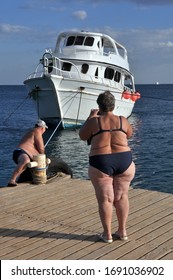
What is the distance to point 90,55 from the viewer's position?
27.8m

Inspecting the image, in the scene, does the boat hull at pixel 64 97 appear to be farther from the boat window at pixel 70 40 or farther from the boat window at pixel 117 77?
the boat window at pixel 70 40

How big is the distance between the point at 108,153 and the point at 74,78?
22.4m

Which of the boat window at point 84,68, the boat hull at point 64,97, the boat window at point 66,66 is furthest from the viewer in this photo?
the boat window at point 66,66

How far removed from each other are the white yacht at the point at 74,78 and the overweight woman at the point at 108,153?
21.6 m

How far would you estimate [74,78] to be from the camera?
2673cm

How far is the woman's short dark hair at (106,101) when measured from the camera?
453 cm

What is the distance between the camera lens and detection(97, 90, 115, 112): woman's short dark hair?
453 cm

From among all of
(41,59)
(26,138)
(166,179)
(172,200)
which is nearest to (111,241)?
(172,200)

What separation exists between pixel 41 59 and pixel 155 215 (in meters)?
22.1

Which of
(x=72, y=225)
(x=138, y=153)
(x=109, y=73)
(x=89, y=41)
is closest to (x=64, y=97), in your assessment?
(x=109, y=73)

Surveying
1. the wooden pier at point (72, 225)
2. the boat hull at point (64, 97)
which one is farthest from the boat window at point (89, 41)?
the wooden pier at point (72, 225)

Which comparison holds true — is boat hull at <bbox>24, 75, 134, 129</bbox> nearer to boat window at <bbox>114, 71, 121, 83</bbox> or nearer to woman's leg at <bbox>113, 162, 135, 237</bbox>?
boat window at <bbox>114, 71, 121, 83</bbox>
